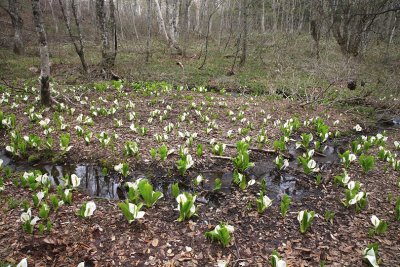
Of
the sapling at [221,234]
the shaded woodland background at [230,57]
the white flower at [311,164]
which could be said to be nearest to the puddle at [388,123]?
the shaded woodland background at [230,57]

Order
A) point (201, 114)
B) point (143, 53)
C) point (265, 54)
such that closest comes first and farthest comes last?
point (201, 114) → point (143, 53) → point (265, 54)

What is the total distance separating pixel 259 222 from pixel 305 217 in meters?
0.61

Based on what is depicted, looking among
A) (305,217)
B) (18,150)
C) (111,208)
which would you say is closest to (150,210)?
(111,208)

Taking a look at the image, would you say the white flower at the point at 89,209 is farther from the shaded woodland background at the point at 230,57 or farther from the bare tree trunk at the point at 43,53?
the shaded woodland background at the point at 230,57

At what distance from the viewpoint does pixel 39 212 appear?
3270 mm

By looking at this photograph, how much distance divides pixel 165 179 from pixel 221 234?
1.95m

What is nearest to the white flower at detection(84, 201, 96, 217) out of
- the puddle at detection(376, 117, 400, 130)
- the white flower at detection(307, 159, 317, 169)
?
the white flower at detection(307, 159, 317, 169)

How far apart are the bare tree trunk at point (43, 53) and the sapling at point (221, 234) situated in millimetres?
5977

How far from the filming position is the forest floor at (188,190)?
3.04 meters

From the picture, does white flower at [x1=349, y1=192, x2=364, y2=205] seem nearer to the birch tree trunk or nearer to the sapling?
the sapling

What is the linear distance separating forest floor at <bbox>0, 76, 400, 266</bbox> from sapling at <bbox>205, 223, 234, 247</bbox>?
98 millimetres

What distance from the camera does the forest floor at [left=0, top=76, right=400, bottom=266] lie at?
3041 mm

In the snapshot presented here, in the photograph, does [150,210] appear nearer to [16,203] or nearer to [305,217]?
[16,203]

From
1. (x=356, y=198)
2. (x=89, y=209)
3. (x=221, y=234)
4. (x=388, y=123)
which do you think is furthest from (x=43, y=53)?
(x=388, y=123)
